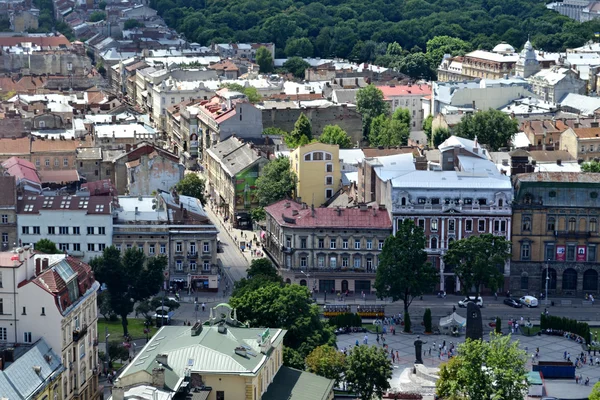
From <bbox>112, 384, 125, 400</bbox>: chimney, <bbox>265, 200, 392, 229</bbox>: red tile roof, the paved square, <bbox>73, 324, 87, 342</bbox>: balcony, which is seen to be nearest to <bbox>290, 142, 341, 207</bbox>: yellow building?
<bbox>265, 200, 392, 229</bbox>: red tile roof

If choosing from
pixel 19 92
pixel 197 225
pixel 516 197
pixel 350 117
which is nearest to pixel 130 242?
pixel 197 225

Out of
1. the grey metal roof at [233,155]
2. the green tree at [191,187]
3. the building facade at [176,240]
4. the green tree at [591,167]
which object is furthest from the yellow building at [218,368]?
the green tree at [591,167]

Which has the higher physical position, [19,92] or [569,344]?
[19,92]

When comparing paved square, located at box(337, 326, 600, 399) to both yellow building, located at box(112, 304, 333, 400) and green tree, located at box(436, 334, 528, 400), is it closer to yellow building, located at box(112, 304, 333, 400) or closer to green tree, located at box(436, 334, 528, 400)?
green tree, located at box(436, 334, 528, 400)

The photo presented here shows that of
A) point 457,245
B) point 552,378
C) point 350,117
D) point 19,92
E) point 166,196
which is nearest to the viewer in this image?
point 552,378

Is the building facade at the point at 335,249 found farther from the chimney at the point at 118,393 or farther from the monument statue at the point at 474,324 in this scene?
the chimney at the point at 118,393

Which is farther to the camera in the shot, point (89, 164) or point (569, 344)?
point (89, 164)

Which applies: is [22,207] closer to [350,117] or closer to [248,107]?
[248,107]
